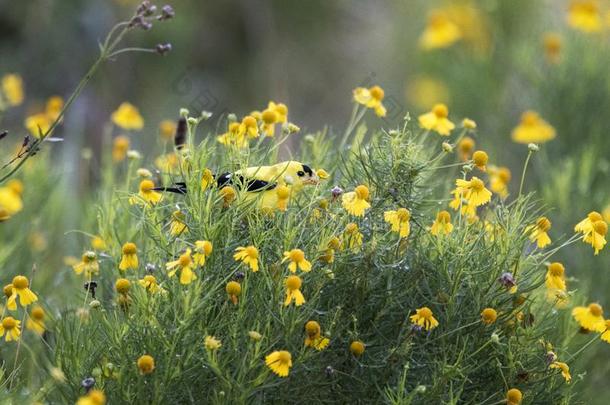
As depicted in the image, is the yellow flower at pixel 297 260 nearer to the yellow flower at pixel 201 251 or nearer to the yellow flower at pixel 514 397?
the yellow flower at pixel 201 251

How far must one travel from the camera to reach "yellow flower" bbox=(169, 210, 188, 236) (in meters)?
1.96

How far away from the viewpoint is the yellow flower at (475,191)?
6.42 ft

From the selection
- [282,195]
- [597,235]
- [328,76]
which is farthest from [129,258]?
[328,76]

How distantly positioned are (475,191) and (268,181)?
42cm

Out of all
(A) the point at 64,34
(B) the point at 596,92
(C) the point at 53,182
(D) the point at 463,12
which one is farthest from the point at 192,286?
(A) the point at 64,34

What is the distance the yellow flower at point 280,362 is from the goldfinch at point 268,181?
0.33 m

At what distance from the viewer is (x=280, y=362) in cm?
175

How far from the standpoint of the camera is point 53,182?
332 cm

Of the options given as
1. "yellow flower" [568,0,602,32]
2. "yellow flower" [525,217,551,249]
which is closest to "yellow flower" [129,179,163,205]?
"yellow flower" [525,217,551,249]

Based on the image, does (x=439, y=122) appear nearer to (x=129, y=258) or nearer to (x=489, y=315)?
(x=489, y=315)

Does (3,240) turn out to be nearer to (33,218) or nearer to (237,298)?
(33,218)

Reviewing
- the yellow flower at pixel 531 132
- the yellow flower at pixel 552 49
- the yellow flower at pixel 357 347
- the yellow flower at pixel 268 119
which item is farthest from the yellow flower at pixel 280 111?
the yellow flower at pixel 552 49

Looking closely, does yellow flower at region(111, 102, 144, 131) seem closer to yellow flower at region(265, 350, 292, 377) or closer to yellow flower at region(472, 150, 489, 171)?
yellow flower at region(472, 150, 489, 171)

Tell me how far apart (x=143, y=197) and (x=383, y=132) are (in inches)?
20.5
